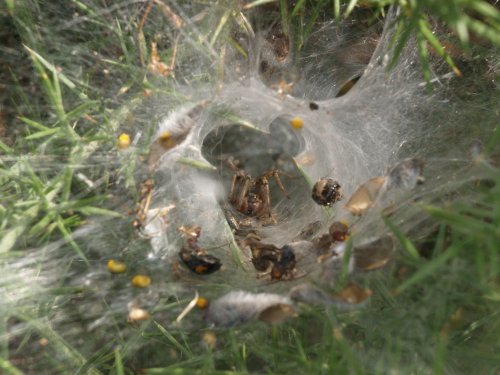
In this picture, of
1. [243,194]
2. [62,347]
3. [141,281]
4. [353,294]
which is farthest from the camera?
[243,194]

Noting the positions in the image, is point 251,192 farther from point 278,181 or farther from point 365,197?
point 365,197

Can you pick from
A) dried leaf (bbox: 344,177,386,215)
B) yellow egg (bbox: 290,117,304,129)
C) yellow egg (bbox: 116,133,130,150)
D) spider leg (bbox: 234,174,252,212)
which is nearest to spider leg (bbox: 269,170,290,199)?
spider leg (bbox: 234,174,252,212)

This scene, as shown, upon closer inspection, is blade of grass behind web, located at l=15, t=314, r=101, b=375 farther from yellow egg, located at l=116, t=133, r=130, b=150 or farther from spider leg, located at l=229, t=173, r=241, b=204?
spider leg, located at l=229, t=173, r=241, b=204

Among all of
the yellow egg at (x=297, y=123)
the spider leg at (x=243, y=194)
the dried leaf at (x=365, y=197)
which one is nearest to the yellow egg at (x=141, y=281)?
the spider leg at (x=243, y=194)

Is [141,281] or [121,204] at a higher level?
[121,204]

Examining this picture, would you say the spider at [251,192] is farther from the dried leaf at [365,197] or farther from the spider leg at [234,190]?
the dried leaf at [365,197]

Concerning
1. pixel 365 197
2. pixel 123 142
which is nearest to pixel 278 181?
pixel 365 197

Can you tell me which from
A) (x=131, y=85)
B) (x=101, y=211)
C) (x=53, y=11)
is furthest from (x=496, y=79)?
(x=53, y=11)
